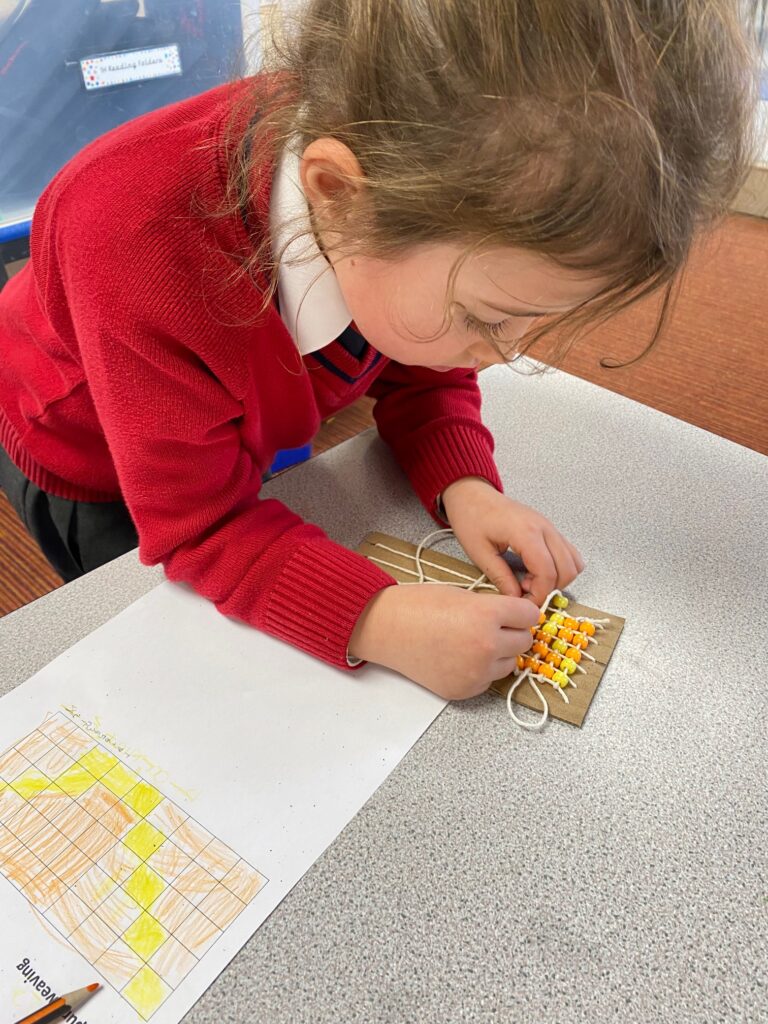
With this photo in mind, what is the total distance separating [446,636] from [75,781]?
0.81ft

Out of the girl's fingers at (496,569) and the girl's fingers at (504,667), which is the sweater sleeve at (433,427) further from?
the girl's fingers at (504,667)

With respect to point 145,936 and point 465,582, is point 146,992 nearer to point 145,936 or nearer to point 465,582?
point 145,936

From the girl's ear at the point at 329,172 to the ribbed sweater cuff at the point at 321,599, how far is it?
240mm

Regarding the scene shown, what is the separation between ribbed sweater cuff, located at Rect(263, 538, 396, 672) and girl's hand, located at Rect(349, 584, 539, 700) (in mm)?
12

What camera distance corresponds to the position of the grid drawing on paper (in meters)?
0.36

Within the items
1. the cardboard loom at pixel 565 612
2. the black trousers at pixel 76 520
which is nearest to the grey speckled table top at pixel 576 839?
the cardboard loom at pixel 565 612

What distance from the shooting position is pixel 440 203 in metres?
0.36

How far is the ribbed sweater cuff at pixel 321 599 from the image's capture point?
19.5 inches

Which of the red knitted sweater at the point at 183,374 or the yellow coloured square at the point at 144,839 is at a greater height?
the red knitted sweater at the point at 183,374

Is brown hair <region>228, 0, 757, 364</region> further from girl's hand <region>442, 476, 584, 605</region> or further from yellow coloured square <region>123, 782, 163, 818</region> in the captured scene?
yellow coloured square <region>123, 782, 163, 818</region>

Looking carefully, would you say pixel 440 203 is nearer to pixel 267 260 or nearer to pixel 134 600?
pixel 267 260

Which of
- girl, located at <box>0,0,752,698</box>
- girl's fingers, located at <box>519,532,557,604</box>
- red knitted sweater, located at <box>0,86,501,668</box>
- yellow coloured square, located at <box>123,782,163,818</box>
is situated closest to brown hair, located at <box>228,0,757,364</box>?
girl, located at <box>0,0,752,698</box>

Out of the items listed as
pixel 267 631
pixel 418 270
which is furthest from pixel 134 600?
pixel 418 270

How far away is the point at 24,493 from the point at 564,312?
1.74ft
